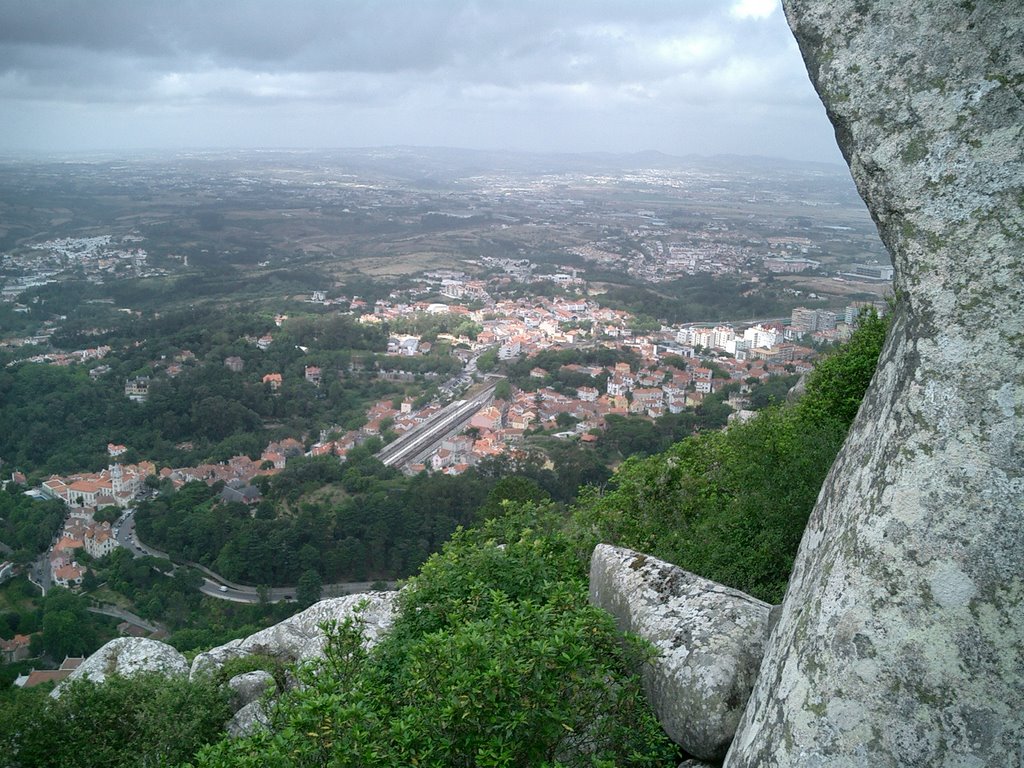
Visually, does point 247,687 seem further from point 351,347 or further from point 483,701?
point 351,347

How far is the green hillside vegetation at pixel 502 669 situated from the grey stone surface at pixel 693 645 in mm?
156

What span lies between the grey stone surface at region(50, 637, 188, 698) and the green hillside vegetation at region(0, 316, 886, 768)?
1855 mm

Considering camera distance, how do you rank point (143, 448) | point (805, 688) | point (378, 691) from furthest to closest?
1. point (143, 448)
2. point (378, 691)
3. point (805, 688)

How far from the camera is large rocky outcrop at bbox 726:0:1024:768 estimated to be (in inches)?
110

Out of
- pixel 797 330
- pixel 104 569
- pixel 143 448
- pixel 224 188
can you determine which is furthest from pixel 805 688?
pixel 224 188

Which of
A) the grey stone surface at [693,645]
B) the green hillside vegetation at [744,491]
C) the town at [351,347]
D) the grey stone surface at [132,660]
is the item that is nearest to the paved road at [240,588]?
the town at [351,347]

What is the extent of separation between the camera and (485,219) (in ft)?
318

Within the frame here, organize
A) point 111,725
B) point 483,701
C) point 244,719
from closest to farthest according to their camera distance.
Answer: point 483,701, point 244,719, point 111,725

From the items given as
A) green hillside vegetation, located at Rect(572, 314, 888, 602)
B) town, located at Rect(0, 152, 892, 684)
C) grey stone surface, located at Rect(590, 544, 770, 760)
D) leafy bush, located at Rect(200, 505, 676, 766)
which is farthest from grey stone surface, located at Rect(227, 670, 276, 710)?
town, located at Rect(0, 152, 892, 684)

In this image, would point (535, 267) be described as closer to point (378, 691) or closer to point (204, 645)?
point (204, 645)

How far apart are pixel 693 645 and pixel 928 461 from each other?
6.18 feet

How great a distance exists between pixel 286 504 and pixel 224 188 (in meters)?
88.2

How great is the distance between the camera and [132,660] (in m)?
9.73

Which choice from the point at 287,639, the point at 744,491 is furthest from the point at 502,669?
the point at 287,639
